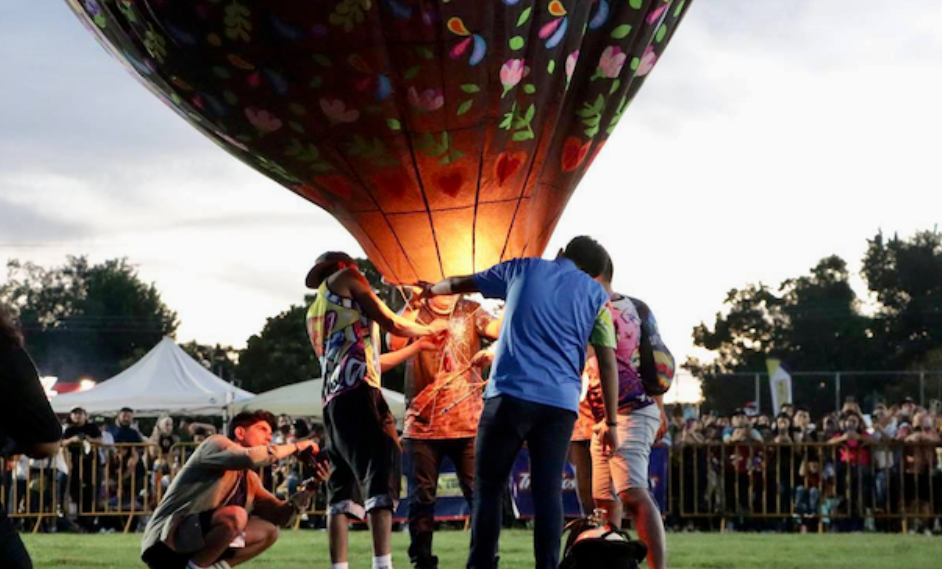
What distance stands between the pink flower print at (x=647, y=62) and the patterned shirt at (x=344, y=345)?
8.26ft

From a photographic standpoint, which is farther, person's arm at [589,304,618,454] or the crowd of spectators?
the crowd of spectators

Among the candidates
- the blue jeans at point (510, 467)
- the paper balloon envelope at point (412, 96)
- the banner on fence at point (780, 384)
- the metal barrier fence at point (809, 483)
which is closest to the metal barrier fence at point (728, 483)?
the metal barrier fence at point (809, 483)

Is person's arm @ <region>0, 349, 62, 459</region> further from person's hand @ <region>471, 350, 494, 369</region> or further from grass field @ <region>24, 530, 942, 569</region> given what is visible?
grass field @ <region>24, 530, 942, 569</region>

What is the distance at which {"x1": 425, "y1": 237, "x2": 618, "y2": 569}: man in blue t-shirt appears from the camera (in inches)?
290

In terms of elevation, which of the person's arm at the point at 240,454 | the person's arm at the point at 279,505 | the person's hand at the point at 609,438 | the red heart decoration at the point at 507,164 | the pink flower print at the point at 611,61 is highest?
the pink flower print at the point at 611,61

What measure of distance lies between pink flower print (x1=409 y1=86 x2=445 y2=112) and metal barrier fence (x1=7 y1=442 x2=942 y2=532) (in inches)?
402

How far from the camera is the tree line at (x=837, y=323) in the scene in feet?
302

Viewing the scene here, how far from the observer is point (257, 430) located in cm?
866

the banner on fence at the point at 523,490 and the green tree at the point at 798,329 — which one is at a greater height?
the green tree at the point at 798,329

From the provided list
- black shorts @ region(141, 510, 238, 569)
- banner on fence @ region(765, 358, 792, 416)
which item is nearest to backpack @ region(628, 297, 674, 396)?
black shorts @ region(141, 510, 238, 569)

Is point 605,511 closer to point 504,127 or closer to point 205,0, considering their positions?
point 504,127

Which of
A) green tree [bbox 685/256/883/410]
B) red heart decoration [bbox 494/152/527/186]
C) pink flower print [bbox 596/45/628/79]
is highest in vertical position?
green tree [bbox 685/256/883/410]

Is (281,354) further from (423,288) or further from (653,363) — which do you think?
(653,363)

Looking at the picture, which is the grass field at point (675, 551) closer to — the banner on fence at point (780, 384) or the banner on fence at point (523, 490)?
the banner on fence at point (523, 490)
